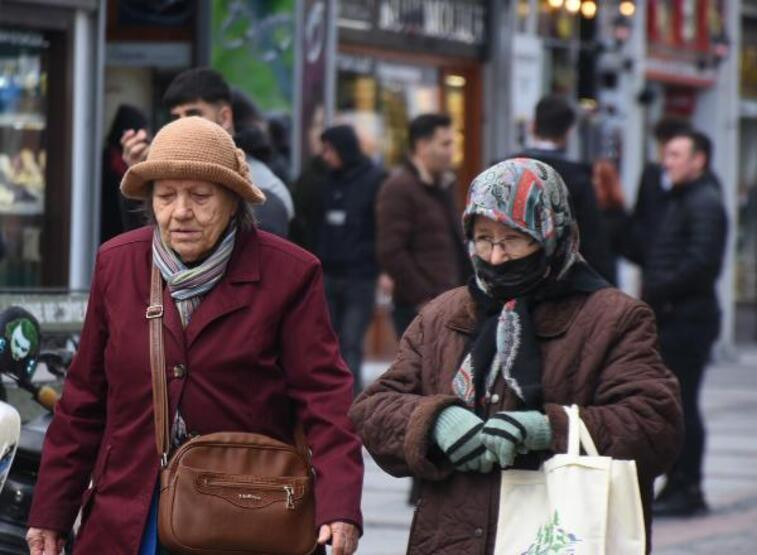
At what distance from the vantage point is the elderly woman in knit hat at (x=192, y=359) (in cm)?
479

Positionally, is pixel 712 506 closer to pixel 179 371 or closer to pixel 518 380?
pixel 518 380

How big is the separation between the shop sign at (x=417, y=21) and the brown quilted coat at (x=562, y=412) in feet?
40.7

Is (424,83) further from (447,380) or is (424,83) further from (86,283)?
(447,380)

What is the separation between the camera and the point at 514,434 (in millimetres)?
4527

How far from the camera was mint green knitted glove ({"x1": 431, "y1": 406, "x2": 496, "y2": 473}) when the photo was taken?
4.61 metres

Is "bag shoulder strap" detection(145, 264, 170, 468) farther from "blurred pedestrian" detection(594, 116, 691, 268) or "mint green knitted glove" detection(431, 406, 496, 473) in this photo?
"blurred pedestrian" detection(594, 116, 691, 268)

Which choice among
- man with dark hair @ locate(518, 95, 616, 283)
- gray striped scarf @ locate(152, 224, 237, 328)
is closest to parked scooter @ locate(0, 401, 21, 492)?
gray striped scarf @ locate(152, 224, 237, 328)

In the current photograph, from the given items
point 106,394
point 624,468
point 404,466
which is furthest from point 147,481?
point 624,468

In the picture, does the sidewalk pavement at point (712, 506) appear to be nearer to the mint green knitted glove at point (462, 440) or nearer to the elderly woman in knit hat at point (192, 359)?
the elderly woman in knit hat at point (192, 359)

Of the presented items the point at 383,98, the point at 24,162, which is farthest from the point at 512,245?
the point at 383,98

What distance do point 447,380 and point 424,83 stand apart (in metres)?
14.1

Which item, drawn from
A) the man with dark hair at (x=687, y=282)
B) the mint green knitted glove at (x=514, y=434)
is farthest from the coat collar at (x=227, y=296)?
the man with dark hair at (x=687, y=282)

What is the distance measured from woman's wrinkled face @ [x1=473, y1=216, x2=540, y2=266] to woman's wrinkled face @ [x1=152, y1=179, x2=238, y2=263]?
63 centimetres

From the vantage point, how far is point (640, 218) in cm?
1107
